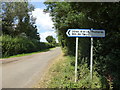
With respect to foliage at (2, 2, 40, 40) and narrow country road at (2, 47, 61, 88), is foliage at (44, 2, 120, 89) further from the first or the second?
foliage at (2, 2, 40, 40)

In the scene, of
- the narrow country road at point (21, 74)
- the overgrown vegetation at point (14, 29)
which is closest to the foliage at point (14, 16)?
the overgrown vegetation at point (14, 29)


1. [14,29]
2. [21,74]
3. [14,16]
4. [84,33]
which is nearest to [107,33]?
[84,33]

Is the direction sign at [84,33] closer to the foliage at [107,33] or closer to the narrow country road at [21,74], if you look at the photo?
the foliage at [107,33]

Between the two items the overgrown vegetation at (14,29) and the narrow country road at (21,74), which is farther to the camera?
the overgrown vegetation at (14,29)

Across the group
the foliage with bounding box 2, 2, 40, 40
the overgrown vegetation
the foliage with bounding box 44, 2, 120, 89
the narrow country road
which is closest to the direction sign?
the foliage with bounding box 44, 2, 120, 89

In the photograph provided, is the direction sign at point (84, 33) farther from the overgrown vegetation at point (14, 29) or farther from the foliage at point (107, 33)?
the overgrown vegetation at point (14, 29)

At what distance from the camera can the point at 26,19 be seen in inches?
1308

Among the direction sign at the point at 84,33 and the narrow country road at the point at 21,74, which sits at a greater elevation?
the direction sign at the point at 84,33

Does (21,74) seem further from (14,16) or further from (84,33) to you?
(14,16)

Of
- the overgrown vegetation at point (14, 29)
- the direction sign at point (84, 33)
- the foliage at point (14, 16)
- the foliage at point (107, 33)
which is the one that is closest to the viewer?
the foliage at point (107, 33)

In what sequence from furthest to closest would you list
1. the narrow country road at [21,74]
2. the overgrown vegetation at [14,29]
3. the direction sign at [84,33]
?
the overgrown vegetation at [14,29] < the narrow country road at [21,74] < the direction sign at [84,33]

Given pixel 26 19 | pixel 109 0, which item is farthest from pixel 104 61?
pixel 26 19

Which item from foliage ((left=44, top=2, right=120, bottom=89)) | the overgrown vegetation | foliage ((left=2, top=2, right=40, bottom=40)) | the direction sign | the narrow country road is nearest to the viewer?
foliage ((left=44, top=2, right=120, bottom=89))

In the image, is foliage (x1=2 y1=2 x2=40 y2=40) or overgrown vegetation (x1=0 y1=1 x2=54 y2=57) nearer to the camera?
overgrown vegetation (x1=0 y1=1 x2=54 y2=57)
